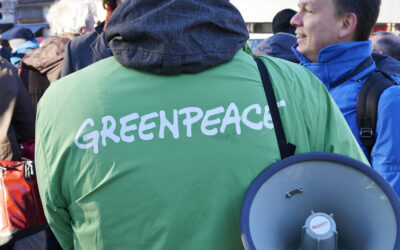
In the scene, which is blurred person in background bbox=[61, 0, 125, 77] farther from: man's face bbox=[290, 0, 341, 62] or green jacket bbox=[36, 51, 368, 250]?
green jacket bbox=[36, 51, 368, 250]

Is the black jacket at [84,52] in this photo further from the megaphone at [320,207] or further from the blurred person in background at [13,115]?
the megaphone at [320,207]

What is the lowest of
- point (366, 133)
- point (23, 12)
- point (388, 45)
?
point (23, 12)

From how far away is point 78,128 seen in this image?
4.06ft

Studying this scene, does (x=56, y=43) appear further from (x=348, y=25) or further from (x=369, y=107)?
(x=369, y=107)

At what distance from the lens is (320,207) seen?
124 centimetres

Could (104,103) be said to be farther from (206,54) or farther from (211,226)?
(211,226)

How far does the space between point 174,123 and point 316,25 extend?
118cm

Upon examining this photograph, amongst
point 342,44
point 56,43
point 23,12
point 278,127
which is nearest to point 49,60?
point 56,43

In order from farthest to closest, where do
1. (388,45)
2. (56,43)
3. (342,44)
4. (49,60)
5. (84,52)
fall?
(388,45) < (56,43) < (49,60) < (84,52) < (342,44)

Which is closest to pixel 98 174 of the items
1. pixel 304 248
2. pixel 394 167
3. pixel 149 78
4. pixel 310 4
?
pixel 149 78

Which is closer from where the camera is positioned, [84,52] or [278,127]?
[278,127]

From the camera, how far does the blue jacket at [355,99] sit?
1.83 metres

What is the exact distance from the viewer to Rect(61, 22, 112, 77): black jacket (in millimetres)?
2734

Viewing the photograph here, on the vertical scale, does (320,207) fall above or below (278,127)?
below
